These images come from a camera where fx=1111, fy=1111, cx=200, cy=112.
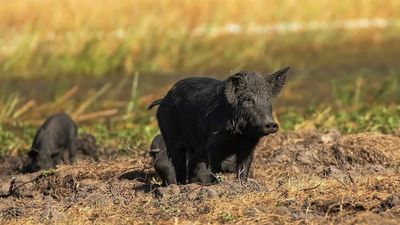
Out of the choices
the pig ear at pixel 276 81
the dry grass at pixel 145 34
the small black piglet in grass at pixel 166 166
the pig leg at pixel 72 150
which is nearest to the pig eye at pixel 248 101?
the pig ear at pixel 276 81

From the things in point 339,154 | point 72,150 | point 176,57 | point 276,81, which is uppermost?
point 276,81

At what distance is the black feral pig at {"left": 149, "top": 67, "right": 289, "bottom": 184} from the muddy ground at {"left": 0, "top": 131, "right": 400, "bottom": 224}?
37cm

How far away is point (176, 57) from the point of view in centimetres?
2175

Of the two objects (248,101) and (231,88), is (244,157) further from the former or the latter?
(231,88)

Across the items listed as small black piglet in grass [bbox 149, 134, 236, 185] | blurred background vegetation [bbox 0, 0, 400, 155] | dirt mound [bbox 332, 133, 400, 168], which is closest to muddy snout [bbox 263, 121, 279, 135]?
small black piglet in grass [bbox 149, 134, 236, 185]

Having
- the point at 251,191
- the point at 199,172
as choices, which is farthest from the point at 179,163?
the point at 251,191

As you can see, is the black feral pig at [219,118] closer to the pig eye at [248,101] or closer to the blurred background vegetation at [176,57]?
the pig eye at [248,101]

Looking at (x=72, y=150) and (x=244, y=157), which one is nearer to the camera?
(x=244, y=157)

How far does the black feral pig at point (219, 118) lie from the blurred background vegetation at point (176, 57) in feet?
2.03

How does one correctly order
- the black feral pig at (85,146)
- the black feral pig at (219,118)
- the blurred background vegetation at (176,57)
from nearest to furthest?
the black feral pig at (219,118) < the black feral pig at (85,146) < the blurred background vegetation at (176,57)

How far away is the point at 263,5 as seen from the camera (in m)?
28.1

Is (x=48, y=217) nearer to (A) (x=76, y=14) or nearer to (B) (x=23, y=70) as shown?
(B) (x=23, y=70)

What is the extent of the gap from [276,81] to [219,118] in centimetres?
62

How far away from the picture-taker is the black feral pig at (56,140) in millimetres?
13273
